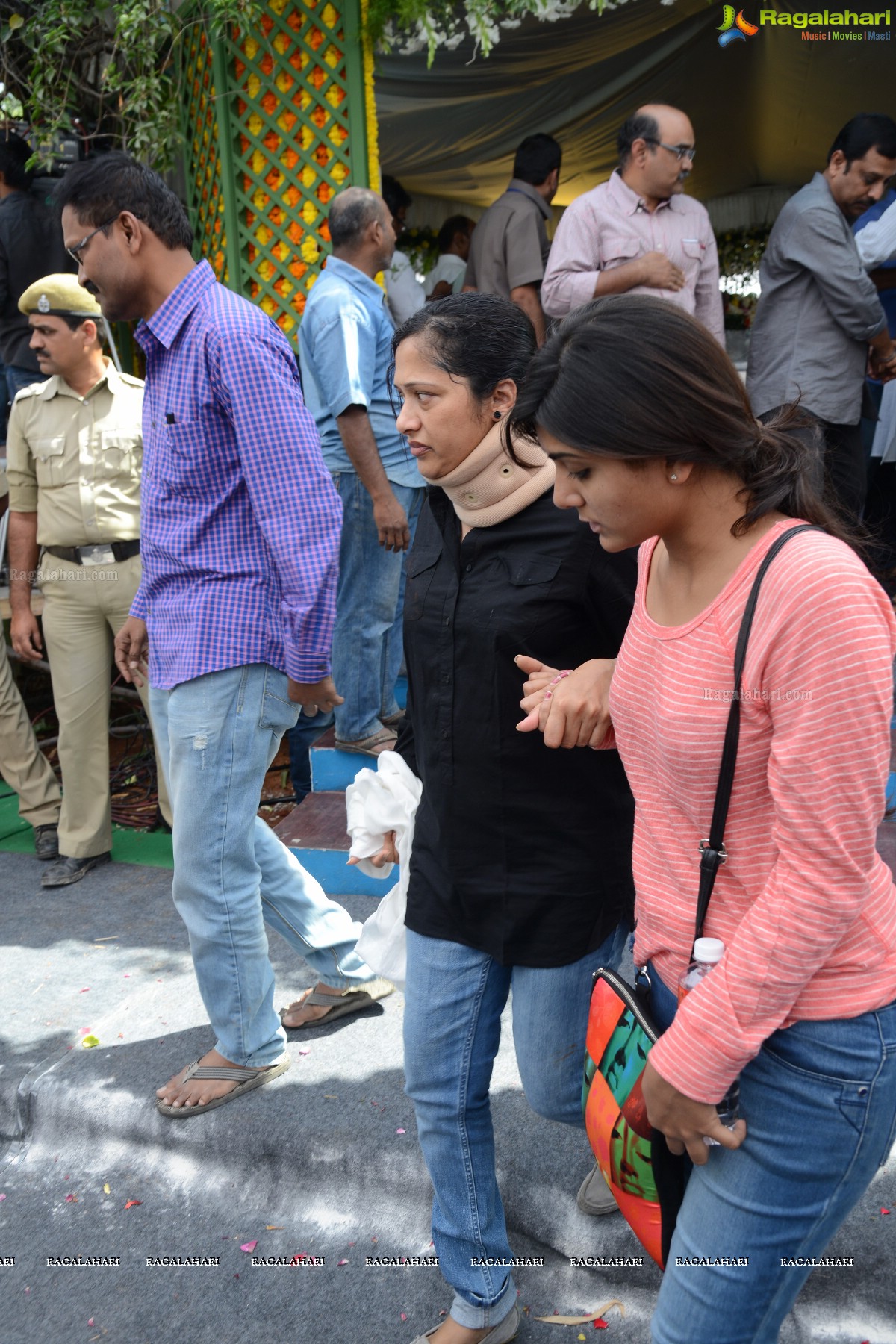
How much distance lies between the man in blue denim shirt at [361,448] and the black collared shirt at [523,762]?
2264mm

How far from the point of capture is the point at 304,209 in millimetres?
5477

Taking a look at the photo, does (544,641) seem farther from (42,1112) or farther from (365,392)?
(365,392)

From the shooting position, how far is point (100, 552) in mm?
4531

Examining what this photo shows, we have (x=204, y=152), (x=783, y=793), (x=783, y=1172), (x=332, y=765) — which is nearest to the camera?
(x=783, y=793)

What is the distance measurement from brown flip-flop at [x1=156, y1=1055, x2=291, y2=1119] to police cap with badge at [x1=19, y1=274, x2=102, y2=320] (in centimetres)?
293

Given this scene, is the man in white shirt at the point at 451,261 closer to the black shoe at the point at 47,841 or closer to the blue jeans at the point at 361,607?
the blue jeans at the point at 361,607

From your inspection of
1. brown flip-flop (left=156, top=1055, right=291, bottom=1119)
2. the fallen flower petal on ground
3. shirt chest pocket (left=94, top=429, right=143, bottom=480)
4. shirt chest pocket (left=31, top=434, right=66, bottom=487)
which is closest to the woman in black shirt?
the fallen flower petal on ground

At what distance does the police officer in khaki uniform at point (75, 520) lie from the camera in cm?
448

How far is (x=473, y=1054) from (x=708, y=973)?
78 centimetres

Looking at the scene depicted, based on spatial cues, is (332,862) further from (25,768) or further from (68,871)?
(25,768)

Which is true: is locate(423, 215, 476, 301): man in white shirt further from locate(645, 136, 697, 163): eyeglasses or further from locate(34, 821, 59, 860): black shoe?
locate(34, 821, 59, 860): black shoe

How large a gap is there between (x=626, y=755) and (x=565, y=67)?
8.78 m

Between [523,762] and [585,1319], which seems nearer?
[523,762]

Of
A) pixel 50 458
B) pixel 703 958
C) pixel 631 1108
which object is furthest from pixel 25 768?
pixel 703 958
